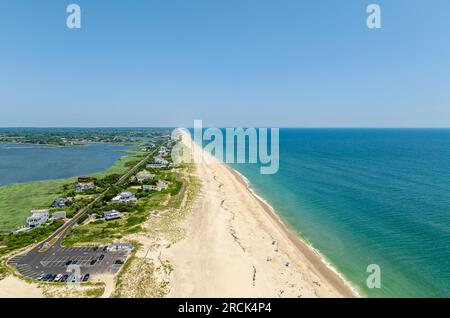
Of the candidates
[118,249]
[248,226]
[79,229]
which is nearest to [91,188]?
[79,229]

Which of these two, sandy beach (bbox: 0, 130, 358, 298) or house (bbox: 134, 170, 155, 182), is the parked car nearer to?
sandy beach (bbox: 0, 130, 358, 298)

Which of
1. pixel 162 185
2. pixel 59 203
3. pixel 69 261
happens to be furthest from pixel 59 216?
pixel 162 185

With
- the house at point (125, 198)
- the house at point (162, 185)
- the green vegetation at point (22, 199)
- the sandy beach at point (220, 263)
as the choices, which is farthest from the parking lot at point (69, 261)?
the house at point (162, 185)

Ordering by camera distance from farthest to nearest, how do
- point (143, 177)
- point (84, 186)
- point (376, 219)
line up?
1. point (143, 177)
2. point (84, 186)
3. point (376, 219)

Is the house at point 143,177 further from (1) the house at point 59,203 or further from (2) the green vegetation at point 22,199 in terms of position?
(1) the house at point 59,203

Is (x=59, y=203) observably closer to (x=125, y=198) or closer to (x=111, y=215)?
(x=125, y=198)
